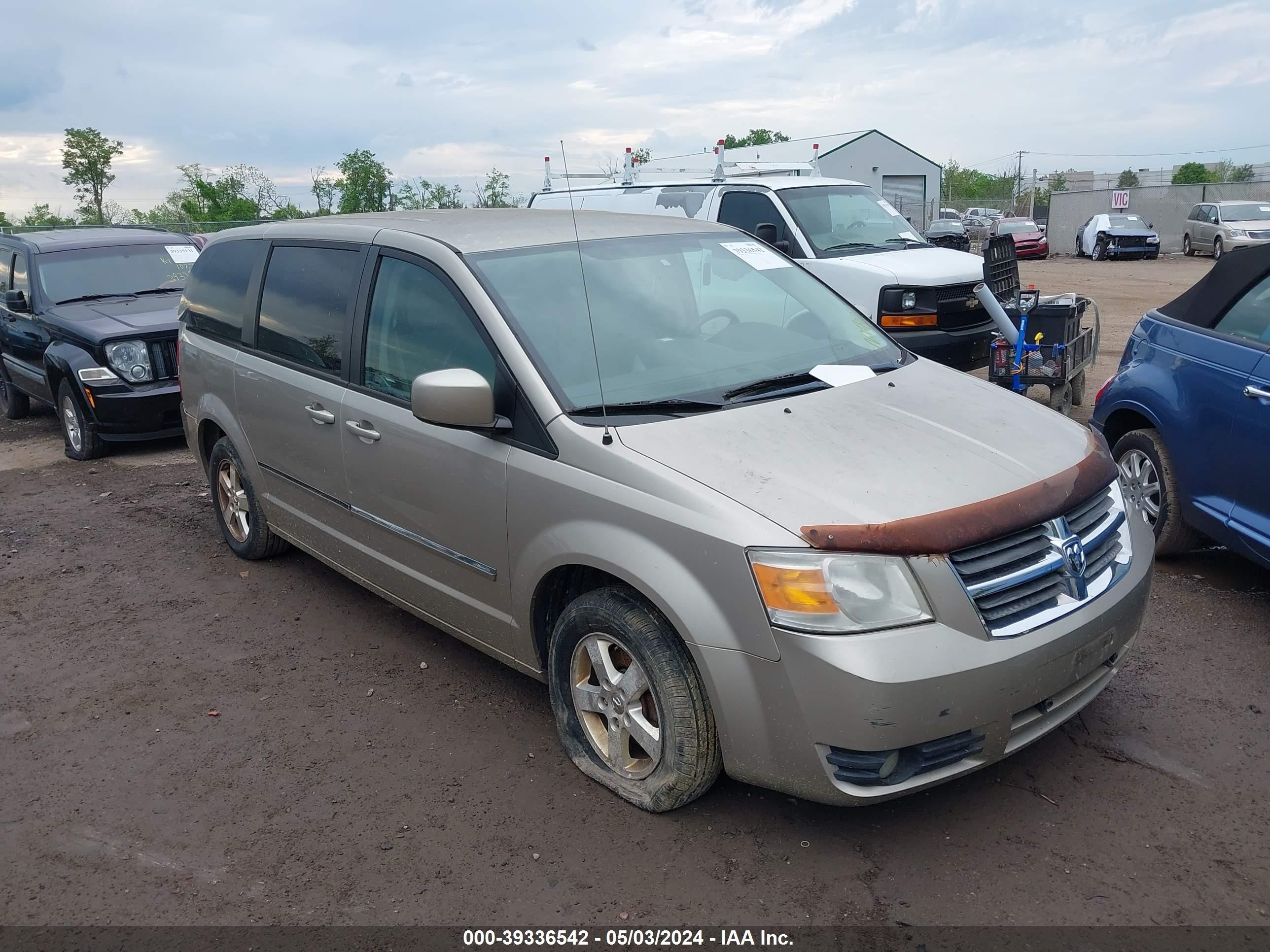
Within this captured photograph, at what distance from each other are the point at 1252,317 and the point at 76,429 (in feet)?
27.7

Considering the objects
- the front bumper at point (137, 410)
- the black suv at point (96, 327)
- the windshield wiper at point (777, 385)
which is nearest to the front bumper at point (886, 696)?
the windshield wiper at point (777, 385)

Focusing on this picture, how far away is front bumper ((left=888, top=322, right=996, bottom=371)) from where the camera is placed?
28.1ft

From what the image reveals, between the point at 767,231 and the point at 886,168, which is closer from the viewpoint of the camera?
the point at 767,231

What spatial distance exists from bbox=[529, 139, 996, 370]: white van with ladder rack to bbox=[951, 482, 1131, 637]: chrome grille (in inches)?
197

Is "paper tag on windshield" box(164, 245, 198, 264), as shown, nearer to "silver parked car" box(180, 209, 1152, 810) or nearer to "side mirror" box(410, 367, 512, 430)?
"silver parked car" box(180, 209, 1152, 810)

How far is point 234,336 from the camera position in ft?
17.1

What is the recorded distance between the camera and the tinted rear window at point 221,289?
5188mm

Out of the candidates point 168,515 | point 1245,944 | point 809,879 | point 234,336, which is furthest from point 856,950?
point 168,515

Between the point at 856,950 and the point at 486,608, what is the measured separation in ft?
5.65

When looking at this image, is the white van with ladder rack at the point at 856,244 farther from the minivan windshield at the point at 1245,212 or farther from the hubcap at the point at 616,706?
the minivan windshield at the point at 1245,212

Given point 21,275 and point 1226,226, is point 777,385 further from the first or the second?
point 1226,226

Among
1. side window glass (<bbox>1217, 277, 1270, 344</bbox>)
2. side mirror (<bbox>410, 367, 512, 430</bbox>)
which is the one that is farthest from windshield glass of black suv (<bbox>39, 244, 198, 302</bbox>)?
side window glass (<bbox>1217, 277, 1270, 344</bbox>)

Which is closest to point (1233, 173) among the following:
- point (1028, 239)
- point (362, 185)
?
point (1028, 239)

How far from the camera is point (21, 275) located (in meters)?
9.30
